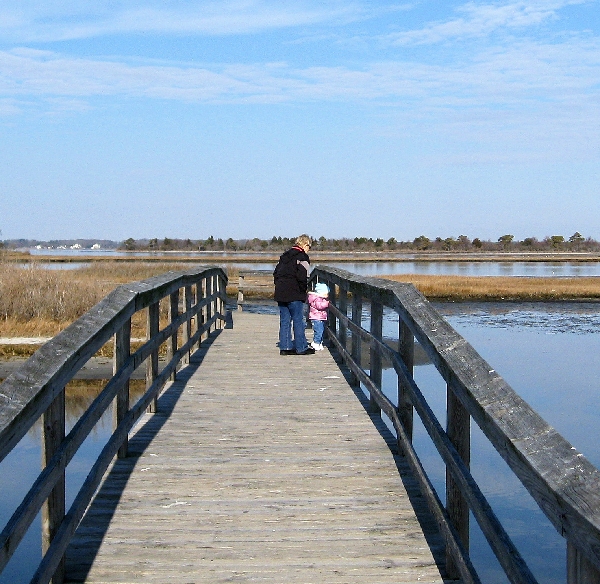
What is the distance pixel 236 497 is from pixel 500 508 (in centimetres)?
413

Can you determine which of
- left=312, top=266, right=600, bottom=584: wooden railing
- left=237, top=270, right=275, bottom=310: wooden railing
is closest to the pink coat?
left=237, top=270, right=275, bottom=310: wooden railing

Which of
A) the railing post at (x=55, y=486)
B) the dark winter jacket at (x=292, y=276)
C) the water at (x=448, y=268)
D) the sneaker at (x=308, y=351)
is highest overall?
the dark winter jacket at (x=292, y=276)

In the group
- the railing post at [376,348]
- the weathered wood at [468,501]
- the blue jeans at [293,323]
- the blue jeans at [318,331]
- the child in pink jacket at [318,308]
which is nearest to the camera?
the weathered wood at [468,501]

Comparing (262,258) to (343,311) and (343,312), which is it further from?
(343,312)

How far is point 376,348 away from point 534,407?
23.9 feet

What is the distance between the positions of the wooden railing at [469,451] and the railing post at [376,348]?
57 centimetres

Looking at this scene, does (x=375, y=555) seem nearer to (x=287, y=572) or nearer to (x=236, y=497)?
(x=287, y=572)

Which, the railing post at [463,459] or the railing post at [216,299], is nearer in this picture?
the railing post at [463,459]

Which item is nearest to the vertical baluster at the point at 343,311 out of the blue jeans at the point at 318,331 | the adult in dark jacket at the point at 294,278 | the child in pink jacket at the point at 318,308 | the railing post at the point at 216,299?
the adult in dark jacket at the point at 294,278

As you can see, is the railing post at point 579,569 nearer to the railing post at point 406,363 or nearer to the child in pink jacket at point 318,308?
the railing post at point 406,363

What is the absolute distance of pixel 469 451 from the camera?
3867 millimetres

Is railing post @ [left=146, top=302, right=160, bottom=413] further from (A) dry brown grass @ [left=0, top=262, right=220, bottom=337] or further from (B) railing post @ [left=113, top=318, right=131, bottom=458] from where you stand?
(A) dry brown grass @ [left=0, top=262, right=220, bottom=337]

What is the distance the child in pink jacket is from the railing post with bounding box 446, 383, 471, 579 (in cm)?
→ 736

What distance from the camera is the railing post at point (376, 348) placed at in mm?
7025
